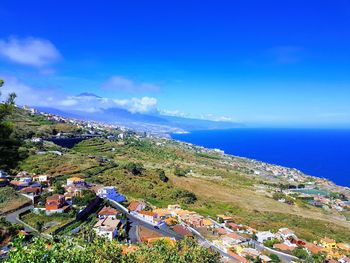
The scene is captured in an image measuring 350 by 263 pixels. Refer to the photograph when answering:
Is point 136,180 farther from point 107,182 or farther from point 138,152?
point 138,152

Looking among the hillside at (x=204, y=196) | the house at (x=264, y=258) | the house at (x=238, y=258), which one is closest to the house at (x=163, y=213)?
the hillside at (x=204, y=196)

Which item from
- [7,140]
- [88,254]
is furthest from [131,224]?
[88,254]

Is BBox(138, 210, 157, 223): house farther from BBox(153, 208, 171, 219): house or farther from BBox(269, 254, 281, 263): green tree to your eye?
BBox(269, 254, 281, 263): green tree

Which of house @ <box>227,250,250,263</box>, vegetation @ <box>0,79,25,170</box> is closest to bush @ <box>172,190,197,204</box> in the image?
house @ <box>227,250,250,263</box>

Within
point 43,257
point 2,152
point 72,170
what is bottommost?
point 72,170

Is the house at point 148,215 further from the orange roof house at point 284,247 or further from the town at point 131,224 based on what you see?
the orange roof house at point 284,247

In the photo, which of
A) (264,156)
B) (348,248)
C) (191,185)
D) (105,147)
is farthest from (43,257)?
(264,156)

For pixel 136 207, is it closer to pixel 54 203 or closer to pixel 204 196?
pixel 54 203
